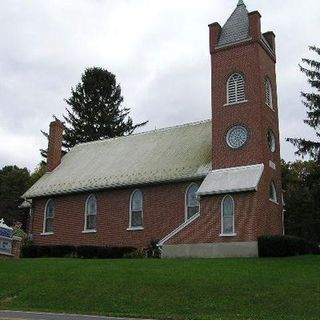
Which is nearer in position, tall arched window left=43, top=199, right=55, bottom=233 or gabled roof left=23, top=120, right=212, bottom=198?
gabled roof left=23, top=120, right=212, bottom=198

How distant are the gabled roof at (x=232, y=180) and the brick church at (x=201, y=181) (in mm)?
55

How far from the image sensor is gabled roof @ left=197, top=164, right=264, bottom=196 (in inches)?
1115

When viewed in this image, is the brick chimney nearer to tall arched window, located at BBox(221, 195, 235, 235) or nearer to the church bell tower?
the church bell tower

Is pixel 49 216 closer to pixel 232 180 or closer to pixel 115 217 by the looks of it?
pixel 115 217

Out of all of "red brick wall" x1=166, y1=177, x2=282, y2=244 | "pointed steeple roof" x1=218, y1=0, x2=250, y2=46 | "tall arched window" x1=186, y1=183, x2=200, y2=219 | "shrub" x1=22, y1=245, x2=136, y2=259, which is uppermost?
"pointed steeple roof" x1=218, y1=0, x2=250, y2=46

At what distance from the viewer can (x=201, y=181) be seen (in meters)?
31.0

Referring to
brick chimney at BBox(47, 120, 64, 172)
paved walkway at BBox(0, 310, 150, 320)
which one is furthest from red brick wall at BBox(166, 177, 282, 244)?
paved walkway at BBox(0, 310, 150, 320)

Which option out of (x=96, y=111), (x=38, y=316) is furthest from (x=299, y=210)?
(x=38, y=316)

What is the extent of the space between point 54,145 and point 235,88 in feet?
47.6

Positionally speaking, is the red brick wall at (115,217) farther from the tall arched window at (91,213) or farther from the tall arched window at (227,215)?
the tall arched window at (227,215)

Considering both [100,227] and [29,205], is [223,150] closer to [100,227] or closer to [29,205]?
[100,227]

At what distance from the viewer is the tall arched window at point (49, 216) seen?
122 feet

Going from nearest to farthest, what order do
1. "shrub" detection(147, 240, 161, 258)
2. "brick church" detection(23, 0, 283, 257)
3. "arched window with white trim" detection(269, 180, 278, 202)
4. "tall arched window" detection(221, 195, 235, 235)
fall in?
"tall arched window" detection(221, 195, 235, 235) < "brick church" detection(23, 0, 283, 257) < "shrub" detection(147, 240, 161, 258) < "arched window with white trim" detection(269, 180, 278, 202)

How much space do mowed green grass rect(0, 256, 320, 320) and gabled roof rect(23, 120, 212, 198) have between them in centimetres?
1042
